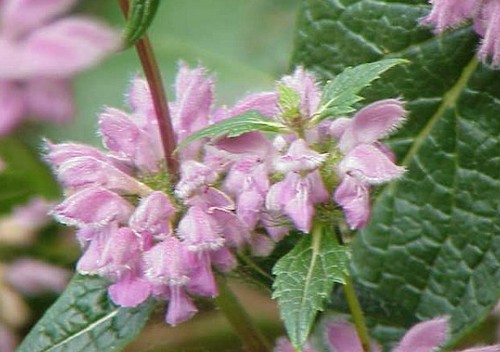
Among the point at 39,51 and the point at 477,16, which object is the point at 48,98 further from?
the point at 477,16

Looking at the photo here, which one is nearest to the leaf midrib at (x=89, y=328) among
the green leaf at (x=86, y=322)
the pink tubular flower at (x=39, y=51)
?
the green leaf at (x=86, y=322)

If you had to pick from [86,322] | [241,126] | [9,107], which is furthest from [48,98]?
[241,126]

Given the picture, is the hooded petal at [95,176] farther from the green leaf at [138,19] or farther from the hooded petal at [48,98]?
the hooded petal at [48,98]

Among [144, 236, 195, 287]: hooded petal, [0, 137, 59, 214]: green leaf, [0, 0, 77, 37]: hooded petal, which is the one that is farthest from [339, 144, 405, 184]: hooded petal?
[0, 0, 77, 37]: hooded petal

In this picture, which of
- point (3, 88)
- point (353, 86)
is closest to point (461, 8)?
point (353, 86)

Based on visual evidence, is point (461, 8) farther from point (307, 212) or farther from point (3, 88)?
point (3, 88)

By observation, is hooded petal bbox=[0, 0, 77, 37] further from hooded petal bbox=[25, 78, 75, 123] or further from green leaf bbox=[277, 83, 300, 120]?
green leaf bbox=[277, 83, 300, 120]
